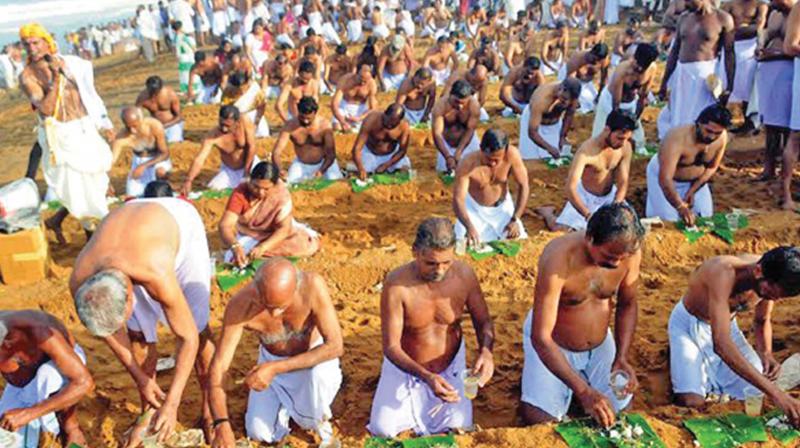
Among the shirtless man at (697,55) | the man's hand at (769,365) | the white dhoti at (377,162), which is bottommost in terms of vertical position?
the man's hand at (769,365)

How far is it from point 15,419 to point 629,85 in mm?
8194

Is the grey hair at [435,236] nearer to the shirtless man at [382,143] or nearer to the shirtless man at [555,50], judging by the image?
the shirtless man at [382,143]

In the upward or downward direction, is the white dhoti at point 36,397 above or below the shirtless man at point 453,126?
below

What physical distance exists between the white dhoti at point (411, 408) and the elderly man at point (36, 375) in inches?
70.5

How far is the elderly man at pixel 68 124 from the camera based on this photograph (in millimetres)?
6828

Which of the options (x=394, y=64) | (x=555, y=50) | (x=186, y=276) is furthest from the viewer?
(x=555, y=50)

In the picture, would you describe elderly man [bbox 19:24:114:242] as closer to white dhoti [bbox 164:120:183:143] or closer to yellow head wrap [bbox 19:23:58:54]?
yellow head wrap [bbox 19:23:58:54]

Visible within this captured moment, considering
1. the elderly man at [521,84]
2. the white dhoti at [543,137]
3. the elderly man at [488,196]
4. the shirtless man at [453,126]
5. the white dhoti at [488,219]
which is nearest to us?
the elderly man at [488,196]

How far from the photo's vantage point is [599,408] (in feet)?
11.6

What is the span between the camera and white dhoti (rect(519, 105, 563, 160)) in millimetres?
Result: 9118

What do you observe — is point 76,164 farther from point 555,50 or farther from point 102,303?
point 555,50

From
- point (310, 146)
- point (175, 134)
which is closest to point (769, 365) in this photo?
point (310, 146)

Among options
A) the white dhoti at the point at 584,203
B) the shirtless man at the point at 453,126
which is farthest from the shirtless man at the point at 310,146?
the white dhoti at the point at 584,203

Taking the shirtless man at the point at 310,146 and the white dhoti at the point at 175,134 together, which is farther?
the white dhoti at the point at 175,134
